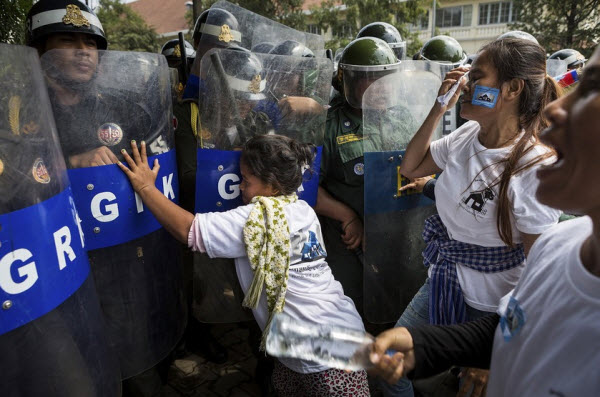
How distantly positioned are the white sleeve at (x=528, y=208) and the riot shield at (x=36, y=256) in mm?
1610

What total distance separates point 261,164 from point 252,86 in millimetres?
413

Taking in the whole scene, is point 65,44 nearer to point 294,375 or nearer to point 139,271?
point 139,271

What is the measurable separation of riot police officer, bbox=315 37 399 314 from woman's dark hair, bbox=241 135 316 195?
0.68m

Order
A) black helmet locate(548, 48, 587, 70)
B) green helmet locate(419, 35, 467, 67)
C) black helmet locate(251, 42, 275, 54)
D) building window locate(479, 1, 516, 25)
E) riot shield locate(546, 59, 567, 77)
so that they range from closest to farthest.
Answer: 1. black helmet locate(251, 42, 275, 54)
2. green helmet locate(419, 35, 467, 67)
3. riot shield locate(546, 59, 567, 77)
4. black helmet locate(548, 48, 587, 70)
5. building window locate(479, 1, 516, 25)

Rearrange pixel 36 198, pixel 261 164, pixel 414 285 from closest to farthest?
1. pixel 36 198
2. pixel 261 164
3. pixel 414 285

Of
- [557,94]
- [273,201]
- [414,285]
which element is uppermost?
[557,94]

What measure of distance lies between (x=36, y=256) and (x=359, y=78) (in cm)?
206

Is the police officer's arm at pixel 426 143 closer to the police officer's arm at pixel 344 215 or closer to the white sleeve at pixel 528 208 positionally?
the police officer's arm at pixel 344 215

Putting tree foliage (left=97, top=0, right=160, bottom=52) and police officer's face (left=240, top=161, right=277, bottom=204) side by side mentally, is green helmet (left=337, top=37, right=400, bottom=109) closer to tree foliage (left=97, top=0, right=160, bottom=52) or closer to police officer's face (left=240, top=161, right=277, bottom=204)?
police officer's face (left=240, top=161, right=277, bottom=204)

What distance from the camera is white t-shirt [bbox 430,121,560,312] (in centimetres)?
172

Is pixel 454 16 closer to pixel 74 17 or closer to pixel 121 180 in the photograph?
pixel 74 17

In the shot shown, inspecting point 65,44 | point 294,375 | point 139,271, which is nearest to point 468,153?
point 294,375

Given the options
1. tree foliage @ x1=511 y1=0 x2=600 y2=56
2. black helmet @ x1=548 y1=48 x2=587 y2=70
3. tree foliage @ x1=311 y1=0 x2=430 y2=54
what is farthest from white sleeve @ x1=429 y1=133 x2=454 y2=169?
tree foliage @ x1=311 y1=0 x2=430 y2=54

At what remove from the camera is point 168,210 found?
1.87 meters
